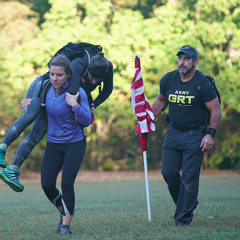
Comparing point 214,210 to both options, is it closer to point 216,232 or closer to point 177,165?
point 177,165

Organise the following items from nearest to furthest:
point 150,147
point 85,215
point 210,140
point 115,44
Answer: point 210,140, point 85,215, point 115,44, point 150,147

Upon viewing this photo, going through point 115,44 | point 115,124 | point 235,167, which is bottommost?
point 235,167

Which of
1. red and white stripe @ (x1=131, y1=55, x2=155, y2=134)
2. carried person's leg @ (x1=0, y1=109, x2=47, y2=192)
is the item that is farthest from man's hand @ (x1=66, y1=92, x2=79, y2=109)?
red and white stripe @ (x1=131, y1=55, x2=155, y2=134)

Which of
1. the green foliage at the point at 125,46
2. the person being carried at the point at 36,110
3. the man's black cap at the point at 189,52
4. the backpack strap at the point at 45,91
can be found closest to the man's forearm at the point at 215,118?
the man's black cap at the point at 189,52

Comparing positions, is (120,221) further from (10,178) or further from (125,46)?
(125,46)

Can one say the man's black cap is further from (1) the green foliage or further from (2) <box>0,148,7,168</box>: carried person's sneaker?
(1) the green foliage

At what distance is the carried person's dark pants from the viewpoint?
303 inches

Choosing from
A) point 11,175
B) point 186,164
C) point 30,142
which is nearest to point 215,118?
point 186,164

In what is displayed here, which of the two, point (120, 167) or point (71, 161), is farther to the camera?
point (120, 167)

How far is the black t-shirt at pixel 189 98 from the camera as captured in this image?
762 cm

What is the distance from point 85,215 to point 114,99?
14.8 metres

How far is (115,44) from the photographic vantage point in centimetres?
2383

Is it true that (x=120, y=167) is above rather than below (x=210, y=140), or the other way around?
below

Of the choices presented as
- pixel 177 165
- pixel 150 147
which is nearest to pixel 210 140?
pixel 177 165
